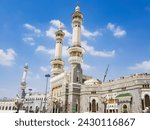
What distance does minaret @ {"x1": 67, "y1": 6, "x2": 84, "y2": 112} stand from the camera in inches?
1620

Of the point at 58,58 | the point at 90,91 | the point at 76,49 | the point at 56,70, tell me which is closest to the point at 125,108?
the point at 90,91

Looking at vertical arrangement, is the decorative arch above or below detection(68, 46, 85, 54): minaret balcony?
below

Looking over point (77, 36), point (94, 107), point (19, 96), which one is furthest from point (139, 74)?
point (19, 96)

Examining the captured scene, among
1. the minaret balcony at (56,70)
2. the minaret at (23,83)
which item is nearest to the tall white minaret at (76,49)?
the minaret balcony at (56,70)

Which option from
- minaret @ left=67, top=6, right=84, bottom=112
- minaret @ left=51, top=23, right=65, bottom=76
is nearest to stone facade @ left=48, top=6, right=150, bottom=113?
minaret @ left=67, top=6, right=84, bottom=112

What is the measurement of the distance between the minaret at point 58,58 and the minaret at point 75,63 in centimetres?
795

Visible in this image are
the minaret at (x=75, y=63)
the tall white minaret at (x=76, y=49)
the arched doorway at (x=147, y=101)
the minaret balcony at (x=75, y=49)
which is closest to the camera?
the arched doorway at (x=147, y=101)

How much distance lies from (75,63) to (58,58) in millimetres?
9900

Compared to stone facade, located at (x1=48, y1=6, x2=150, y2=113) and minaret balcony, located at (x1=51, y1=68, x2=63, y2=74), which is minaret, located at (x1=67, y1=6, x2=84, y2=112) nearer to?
stone facade, located at (x1=48, y1=6, x2=150, y2=113)

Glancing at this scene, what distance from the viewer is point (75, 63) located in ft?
142

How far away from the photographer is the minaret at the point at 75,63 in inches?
1620

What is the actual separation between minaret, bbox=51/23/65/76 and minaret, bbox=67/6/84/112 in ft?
26.1

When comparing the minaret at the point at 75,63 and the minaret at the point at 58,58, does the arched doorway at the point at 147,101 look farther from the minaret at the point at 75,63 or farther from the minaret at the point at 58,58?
the minaret at the point at 58,58

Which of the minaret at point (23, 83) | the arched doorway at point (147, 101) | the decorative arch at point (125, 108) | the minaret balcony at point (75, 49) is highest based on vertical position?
the minaret balcony at point (75, 49)
